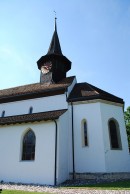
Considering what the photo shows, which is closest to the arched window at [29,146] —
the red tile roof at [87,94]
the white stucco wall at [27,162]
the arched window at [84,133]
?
the white stucco wall at [27,162]

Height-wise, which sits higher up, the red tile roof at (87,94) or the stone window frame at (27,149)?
the red tile roof at (87,94)

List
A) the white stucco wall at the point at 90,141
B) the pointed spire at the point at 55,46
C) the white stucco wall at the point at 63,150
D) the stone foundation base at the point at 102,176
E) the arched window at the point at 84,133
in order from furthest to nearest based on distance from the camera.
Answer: the pointed spire at the point at 55,46 → the arched window at the point at 84,133 → the white stucco wall at the point at 90,141 → the stone foundation base at the point at 102,176 → the white stucco wall at the point at 63,150

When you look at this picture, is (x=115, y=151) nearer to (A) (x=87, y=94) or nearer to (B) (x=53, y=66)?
(A) (x=87, y=94)

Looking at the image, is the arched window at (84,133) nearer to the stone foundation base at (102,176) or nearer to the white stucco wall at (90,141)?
the white stucco wall at (90,141)

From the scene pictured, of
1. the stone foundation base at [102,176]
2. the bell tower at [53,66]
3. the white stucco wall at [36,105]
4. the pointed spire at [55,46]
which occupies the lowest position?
the stone foundation base at [102,176]

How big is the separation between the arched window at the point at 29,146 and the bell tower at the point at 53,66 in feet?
21.9

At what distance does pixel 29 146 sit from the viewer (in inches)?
528

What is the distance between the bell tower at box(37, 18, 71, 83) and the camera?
19062mm

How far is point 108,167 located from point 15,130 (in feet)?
24.1

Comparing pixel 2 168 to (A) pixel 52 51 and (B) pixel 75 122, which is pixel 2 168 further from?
(A) pixel 52 51

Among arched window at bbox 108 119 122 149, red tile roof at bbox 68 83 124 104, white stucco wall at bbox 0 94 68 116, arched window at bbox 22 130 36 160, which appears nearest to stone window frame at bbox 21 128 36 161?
arched window at bbox 22 130 36 160

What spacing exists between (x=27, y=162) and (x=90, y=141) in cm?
472

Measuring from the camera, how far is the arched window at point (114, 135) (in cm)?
1395

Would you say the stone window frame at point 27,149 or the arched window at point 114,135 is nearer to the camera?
the stone window frame at point 27,149
